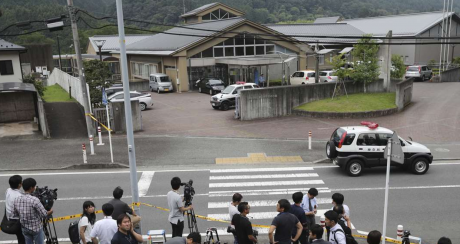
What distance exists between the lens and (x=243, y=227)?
23.6ft

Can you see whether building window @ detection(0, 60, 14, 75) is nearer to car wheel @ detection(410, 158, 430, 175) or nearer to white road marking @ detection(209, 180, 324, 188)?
white road marking @ detection(209, 180, 324, 188)

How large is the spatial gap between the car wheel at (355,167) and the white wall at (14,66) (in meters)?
23.8

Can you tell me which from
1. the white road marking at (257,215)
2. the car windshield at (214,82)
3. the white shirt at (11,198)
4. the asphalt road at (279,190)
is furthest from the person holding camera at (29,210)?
the car windshield at (214,82)

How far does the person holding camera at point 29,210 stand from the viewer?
7.46 meters

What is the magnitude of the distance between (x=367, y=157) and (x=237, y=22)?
86.5 ft

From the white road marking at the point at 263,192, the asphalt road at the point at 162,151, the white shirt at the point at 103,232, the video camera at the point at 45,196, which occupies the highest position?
the video camera at the point at 45,196

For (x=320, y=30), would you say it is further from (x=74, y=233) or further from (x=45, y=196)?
(x=74, y=233)

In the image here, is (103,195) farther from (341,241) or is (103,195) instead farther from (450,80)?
(450,80)

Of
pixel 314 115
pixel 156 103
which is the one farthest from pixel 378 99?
pixel 156 103

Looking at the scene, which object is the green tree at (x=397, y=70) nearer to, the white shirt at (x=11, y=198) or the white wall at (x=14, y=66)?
the white wall at (x=14, y=66)

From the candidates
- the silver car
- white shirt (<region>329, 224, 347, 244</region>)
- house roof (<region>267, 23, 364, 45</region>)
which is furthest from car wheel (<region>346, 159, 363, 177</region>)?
house roof (<region>267, 23, 364, 45</region>)

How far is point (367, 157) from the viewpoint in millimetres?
14492

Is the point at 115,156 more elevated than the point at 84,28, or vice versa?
the point at 84,28

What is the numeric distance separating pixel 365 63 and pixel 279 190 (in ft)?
62.6
